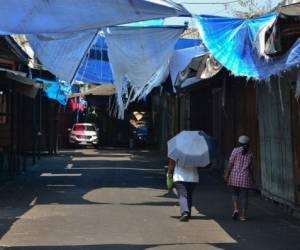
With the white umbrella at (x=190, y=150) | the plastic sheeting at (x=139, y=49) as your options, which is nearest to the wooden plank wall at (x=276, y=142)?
the white umbrella at (x=190, y=150)

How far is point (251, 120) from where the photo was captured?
16609 millimetres

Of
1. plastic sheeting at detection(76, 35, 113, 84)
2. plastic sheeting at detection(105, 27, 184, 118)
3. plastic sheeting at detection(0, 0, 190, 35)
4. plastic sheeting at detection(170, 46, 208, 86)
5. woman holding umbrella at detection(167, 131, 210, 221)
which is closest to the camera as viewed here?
plastic sheeting at detection(0, 0, 190, 35)

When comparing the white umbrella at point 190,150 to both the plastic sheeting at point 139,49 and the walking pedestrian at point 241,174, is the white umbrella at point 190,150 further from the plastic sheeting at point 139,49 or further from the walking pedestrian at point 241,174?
the plastic sheeting at point 139,49

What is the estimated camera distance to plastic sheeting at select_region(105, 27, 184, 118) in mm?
12141

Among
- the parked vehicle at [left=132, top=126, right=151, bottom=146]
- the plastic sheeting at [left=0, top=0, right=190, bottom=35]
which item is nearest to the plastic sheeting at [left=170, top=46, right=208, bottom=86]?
the plastic sheeting at [left=0, top=0, right=190, bottom=35]

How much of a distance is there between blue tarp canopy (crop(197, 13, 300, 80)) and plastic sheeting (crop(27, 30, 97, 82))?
2.21 meters

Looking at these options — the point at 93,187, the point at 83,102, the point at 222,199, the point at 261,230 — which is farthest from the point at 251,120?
the point at 83,102

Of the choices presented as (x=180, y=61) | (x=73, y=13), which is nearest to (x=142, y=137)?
(x=180, y=61)

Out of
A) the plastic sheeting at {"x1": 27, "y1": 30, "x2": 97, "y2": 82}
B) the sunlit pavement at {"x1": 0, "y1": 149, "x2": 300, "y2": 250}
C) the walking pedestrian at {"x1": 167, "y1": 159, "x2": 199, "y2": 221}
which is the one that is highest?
the plastic sheeting at {"x1": 27, "y1": 30, "x2": 97, "y2": 82}

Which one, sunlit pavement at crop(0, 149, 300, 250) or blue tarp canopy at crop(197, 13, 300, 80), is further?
blue tarp canopy at crop(197, 13, 300, 80)

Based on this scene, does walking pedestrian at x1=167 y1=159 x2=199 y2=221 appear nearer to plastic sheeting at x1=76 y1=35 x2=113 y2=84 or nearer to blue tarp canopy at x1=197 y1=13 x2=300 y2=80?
blue tarp canopy at x1=197 y1=13 x2=300 y2=80

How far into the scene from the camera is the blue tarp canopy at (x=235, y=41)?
11570 millimetres

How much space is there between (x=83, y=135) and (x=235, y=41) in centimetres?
2895

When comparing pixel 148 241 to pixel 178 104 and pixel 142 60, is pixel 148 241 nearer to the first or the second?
pixel 142 60
